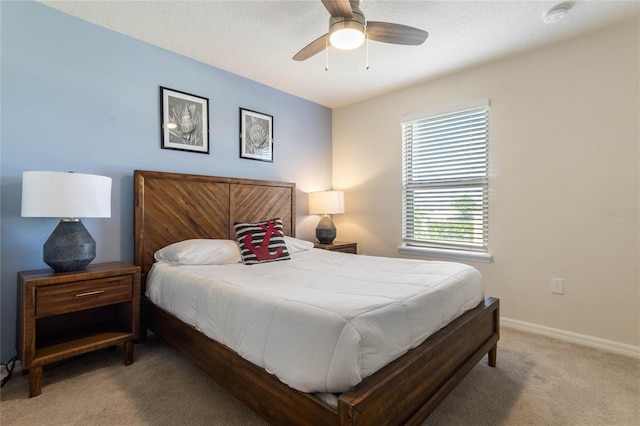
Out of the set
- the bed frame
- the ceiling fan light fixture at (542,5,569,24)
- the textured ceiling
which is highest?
the textured ceiling

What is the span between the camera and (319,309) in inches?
48.8

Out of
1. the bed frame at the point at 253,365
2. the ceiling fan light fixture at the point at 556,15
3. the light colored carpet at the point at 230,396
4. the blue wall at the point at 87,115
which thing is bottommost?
the light colored carpet at the point at 230,396

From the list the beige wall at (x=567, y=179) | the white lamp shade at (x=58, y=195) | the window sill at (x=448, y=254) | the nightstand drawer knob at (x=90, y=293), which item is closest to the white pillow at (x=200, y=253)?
the nightstand drawer knob at (x=90, y=293)

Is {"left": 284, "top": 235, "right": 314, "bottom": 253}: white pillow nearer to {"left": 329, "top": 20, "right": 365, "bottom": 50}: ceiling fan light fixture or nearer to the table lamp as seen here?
the table lamp

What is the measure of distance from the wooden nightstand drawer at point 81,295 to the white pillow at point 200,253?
342 mm

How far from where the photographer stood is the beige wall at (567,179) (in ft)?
7.59

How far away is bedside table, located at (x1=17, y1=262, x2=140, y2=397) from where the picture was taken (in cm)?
176

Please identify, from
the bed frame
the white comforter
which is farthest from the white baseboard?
the white comforter

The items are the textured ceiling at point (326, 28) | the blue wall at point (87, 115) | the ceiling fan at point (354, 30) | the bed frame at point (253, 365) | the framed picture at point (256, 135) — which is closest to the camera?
the bed frame at point (253, 365)

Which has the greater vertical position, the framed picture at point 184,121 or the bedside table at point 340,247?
the framed picture at point 184,121

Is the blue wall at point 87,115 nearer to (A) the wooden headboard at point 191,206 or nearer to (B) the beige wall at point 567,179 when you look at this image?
(A) the wooden headboard at point 191,206

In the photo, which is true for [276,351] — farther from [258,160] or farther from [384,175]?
[384,175]

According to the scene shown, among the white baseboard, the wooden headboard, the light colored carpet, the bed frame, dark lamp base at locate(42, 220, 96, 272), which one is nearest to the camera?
the bed frame

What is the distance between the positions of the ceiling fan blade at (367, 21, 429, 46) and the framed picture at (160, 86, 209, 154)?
1.80 m
